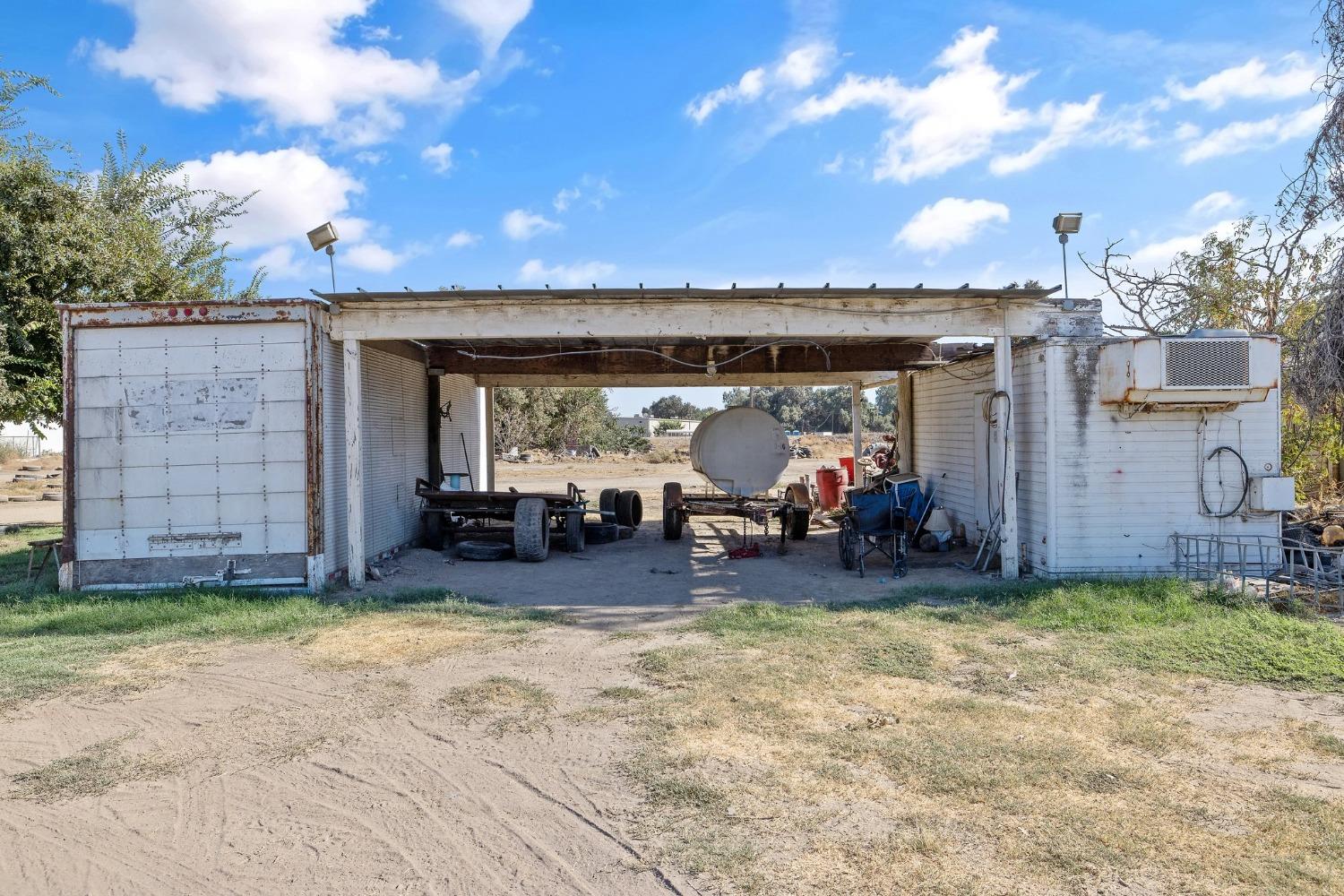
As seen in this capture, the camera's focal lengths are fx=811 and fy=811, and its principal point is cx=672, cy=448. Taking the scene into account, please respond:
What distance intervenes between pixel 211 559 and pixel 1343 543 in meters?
14.1

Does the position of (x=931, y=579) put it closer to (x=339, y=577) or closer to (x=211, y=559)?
(x=339, y=577)

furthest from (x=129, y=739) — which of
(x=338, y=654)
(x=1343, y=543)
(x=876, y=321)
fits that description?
(x=1343, y=543)

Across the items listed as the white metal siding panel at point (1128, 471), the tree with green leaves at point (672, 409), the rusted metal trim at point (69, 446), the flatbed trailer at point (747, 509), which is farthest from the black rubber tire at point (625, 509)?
the tree with green leaves at point (672, 409)

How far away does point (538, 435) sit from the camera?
140ft

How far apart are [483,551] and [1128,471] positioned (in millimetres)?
8774

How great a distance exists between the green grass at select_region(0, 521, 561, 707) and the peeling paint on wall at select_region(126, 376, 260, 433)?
77.1 inches

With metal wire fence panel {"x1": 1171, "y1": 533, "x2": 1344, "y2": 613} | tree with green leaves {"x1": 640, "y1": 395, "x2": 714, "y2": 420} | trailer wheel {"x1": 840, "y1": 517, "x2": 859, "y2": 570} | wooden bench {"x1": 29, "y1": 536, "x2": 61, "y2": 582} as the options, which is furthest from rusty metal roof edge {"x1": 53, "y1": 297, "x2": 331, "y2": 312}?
tree with green leaves {"x1": 640, "y1": 395, "x2": 714, "y2": 420}

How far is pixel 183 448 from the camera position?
9.66m

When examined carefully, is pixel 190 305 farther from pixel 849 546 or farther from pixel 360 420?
pixel 849 546

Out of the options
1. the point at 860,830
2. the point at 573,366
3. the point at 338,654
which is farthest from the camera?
the point at 573,366

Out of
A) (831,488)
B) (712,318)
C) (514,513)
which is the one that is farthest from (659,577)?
(831,488)

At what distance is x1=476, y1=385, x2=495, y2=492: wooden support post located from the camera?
60.1 feet

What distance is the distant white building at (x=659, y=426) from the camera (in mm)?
63094

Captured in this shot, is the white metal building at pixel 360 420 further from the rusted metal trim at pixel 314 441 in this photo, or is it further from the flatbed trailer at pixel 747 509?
the flatbed trailer at pixel 747 509
